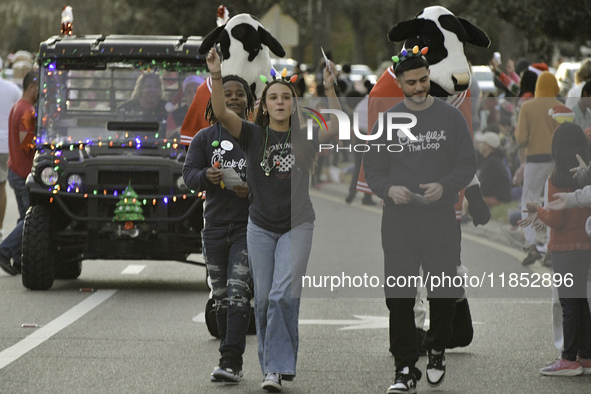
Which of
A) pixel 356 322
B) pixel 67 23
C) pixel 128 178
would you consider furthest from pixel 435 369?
pixel 67 23

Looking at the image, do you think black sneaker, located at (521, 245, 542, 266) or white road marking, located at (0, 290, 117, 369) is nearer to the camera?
white road marking, located at (0, 290, 117, 369)

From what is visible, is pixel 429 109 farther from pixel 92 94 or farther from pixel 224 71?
pixel 92 94

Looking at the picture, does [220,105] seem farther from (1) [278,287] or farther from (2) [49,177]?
(2) [49,177]

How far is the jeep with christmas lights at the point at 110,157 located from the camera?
11844 mm

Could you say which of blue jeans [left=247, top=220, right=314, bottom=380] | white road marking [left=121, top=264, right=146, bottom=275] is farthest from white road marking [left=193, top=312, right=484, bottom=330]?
white road marking [left=121, top=264, right=146, bottom=275]

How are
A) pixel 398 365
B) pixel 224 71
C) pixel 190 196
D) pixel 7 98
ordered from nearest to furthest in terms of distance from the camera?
pixel 398 365 < pixel 224 71 < pixel 190 196 < pixel 7 98

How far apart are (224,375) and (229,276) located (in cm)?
63

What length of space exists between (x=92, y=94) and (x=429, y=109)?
5.35m

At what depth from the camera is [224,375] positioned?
25.8ft

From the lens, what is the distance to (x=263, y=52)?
10.0 metres

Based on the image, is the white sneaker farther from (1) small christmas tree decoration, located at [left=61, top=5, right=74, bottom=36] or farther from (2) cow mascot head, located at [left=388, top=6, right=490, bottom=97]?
(1) small christmas tree decoration, located at [left=61, top=5, right=74, bottom=36]

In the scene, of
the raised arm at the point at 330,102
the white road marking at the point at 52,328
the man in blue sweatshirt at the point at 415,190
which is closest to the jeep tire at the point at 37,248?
the white road marking at the point at 52,328

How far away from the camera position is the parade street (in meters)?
7.95

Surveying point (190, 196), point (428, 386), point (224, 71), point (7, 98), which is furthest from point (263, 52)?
point (7, 98)
